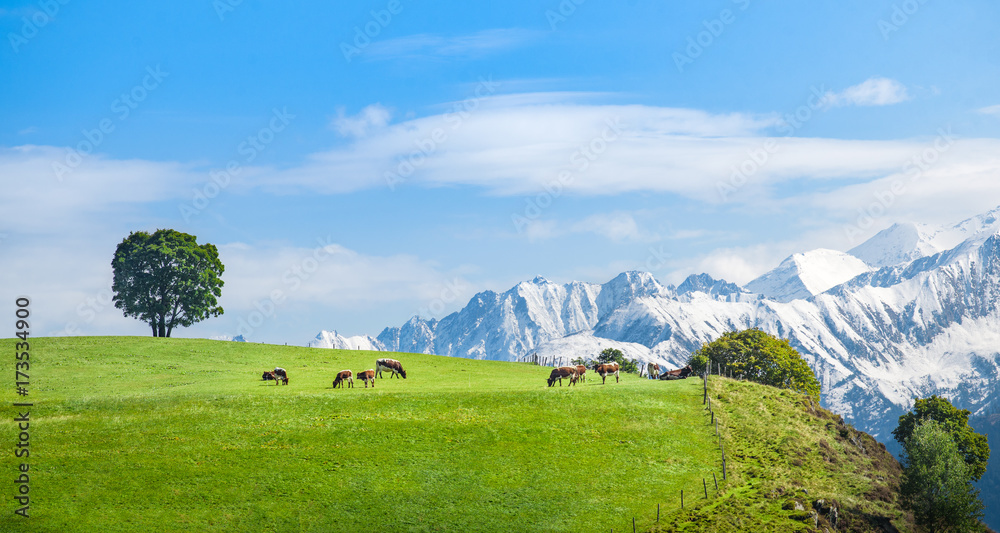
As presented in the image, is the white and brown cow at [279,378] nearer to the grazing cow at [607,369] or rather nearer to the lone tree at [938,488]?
the grazing cow at [607,369]

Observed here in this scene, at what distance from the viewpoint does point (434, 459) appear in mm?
50125

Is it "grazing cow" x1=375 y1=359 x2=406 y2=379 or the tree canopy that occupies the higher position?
"grazing cow" x1=375 y1=359 x2=406 y2=379

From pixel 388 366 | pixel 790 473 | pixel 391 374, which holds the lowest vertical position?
pixel 790 473

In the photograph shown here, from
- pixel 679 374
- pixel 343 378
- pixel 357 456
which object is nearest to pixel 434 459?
pixel 357 456

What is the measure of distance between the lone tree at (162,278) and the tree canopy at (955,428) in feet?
340

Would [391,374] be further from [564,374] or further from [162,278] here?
[162,278]

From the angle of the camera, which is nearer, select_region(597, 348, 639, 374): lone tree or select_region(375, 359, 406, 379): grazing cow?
select_region(375, 359, 406, 379): grazing cow

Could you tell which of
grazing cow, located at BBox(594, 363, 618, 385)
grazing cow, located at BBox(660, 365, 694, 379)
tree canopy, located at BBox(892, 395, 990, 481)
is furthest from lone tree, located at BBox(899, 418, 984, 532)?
tree canopy, located at BBox(892, 395, 990, 481)

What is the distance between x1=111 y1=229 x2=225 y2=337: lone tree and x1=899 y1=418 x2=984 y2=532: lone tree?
9581 cm

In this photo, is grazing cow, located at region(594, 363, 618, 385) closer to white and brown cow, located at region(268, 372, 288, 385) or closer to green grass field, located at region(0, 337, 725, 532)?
green grass field, located at region(0, 337, 725, 532)

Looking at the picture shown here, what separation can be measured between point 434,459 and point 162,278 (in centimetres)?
7622

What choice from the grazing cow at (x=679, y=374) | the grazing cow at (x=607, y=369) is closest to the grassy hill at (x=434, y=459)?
the grazing cow at (x=607, y=369)

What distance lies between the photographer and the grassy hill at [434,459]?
43562 millimetres

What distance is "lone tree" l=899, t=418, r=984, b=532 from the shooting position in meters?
59.2
